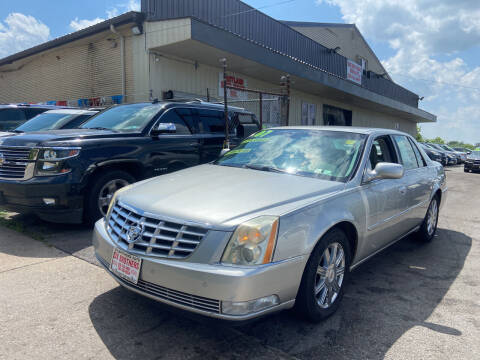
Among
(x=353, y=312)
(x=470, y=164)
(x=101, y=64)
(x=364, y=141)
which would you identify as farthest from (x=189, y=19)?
(x=470, y=164)

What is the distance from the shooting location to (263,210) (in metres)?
2.50

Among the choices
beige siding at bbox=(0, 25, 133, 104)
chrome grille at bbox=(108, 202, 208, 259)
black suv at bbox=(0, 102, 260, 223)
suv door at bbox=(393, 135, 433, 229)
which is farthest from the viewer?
beige siding at bbox=(0, 25, 133, 104)

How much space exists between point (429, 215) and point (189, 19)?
25.0 feet

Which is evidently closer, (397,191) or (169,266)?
(169,266)

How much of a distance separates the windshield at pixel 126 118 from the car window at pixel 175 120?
15 centimetres

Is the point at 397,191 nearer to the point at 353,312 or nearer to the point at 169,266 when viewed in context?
the point at 353,312

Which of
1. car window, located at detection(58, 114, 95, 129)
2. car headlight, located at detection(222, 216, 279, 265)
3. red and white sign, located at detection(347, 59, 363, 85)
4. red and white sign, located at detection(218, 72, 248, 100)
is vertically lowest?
car headlight, located at detection(222, 216, 279, 265)

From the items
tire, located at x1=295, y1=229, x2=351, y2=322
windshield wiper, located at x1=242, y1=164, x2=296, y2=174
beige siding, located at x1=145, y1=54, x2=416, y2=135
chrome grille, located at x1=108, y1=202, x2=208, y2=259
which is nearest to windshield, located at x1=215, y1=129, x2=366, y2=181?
windshield wiper, located at x1=242, y1=164, x2=296, y2=174

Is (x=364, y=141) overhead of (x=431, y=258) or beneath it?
overhead

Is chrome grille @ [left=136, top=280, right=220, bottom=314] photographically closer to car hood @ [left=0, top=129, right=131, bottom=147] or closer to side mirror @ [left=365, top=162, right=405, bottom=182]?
side mirror @ [left=365, top=162, right=405, bottom=182]

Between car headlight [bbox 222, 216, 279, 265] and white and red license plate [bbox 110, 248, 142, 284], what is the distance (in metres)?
0.64

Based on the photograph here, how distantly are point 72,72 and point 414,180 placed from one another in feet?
44.6

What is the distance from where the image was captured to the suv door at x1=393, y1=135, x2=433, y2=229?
4.24 meters

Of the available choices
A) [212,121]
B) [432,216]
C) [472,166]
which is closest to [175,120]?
[212,121]
